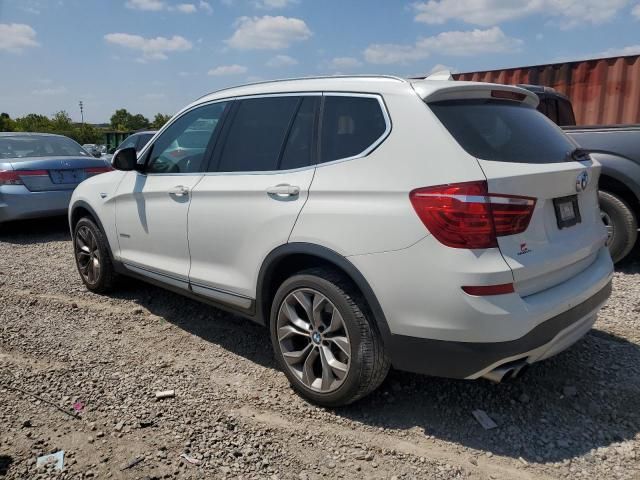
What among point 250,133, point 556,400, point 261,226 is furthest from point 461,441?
point 250,133

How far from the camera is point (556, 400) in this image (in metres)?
2.98

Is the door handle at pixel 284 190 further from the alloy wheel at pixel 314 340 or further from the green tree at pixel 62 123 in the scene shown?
the green tree at pixel 62 123

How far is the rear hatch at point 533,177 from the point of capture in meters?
2.39

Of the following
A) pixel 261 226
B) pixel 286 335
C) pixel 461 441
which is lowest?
pixel 461 441

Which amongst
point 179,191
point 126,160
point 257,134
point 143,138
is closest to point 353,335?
point 257,134

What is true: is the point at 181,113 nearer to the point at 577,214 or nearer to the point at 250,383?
the point at 250,383

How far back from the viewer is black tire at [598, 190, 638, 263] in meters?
4.91

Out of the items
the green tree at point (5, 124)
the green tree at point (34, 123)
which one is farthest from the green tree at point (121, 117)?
the green tree at point (5, 124)

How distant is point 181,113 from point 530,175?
269cm

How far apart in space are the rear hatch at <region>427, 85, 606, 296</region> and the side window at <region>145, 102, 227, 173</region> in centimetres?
178

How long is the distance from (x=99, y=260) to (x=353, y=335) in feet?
10.0

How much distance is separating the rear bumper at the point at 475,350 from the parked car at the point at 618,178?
9.04 feet

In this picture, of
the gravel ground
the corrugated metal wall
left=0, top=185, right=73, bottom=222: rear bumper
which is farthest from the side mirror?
the corrugated metal wall

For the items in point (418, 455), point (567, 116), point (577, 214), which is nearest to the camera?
point (418, 455)
